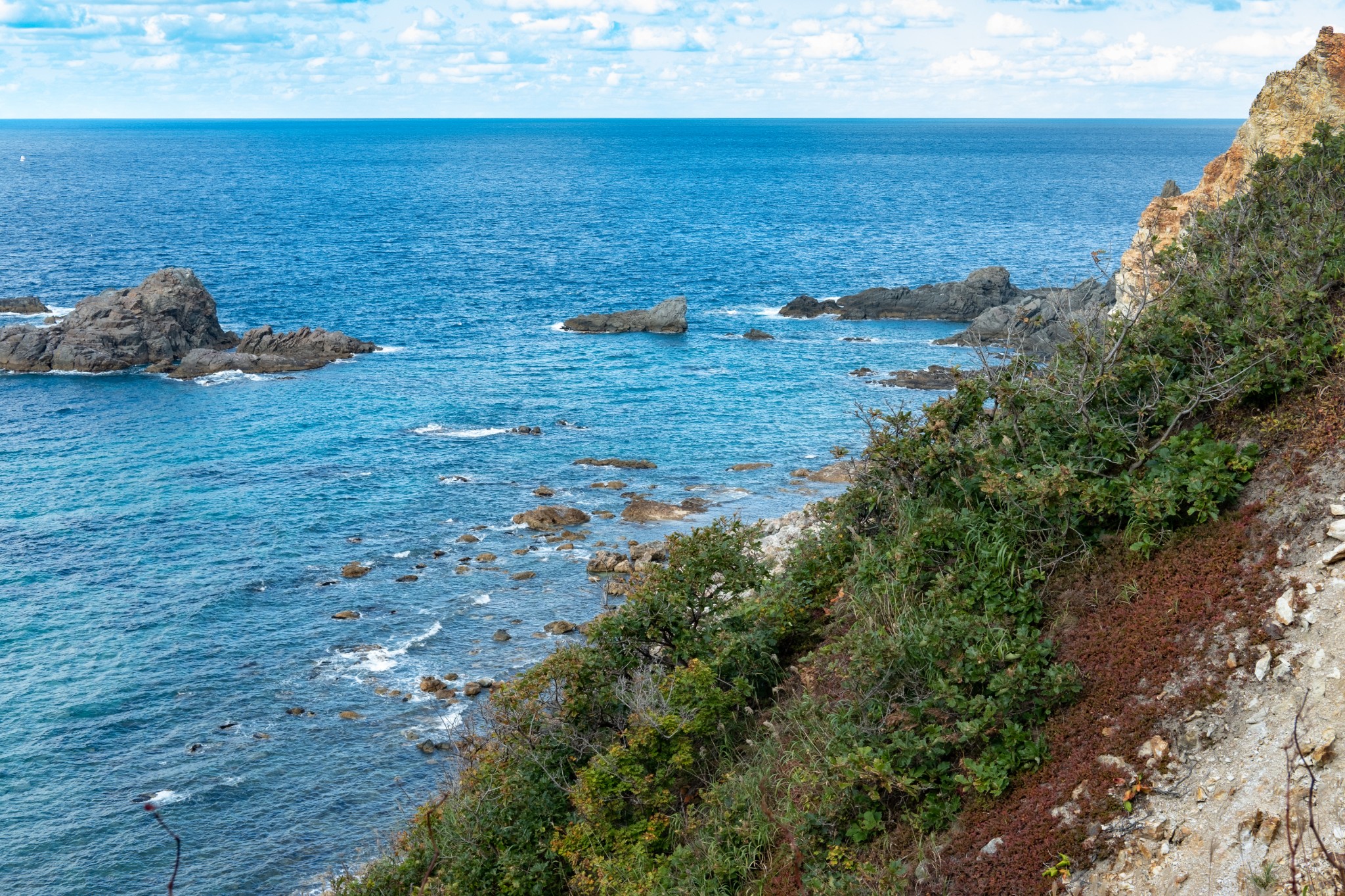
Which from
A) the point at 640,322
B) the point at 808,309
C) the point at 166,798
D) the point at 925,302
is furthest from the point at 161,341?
the point at 925,302

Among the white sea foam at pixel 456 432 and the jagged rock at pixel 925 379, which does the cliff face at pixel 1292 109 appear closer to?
the jagged rock at pixel 925 379

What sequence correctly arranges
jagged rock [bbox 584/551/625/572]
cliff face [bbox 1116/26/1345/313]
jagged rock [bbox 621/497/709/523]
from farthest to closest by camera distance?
jagged rock [bbox 621/497/709/523]
jagged rock [bbox 584/551/625/572]
cliff face [bbox 1116/26/1345/313]

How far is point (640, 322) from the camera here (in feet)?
259

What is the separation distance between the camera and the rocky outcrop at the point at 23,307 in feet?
259

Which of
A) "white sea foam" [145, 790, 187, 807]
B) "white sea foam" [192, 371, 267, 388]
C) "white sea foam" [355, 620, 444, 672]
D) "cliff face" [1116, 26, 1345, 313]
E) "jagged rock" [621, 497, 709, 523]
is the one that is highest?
"cliff face" [1116, 26, 1345, 313]

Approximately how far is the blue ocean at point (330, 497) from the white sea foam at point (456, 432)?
9.4 inches

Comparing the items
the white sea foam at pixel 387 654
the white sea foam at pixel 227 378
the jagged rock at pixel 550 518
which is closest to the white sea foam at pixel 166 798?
the white sea foam at pixel 387 654

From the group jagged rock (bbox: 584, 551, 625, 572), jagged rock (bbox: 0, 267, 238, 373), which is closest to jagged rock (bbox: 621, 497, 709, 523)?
jagged rock (bbox: 584, 551, 625, 572)

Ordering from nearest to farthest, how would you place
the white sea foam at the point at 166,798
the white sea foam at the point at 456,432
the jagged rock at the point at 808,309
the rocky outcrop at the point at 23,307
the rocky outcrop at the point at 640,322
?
the white sea foam at the point at 166,798 → the white sea foam at the point at 456,432 → the rocky outcrop at the point at 640,322 → the rocky outcrop at the point at 23,307 → the jagged rock at the point at 808,309

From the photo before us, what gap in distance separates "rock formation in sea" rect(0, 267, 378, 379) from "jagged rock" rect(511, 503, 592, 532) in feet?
104

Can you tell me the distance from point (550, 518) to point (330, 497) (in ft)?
34.1

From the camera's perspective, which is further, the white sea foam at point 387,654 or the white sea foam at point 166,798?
the white sea foam at point 387,654

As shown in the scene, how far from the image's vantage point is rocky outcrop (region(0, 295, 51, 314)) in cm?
7900

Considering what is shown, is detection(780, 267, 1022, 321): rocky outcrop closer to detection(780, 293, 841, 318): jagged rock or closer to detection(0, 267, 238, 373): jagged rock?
detection(780, 293, 841, 318): jagged rock
